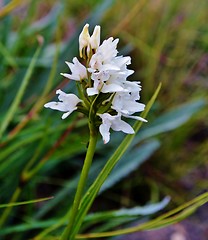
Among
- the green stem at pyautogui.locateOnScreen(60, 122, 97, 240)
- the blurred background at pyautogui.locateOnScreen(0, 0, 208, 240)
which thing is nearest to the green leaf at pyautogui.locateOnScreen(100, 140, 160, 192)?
the blurred background at pyautogui.locateOnScreen(0, 0, 208, 240)

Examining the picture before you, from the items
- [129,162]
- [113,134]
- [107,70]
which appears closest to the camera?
[107,70]

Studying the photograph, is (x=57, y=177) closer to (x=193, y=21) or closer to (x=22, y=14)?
(x=193, y=21)

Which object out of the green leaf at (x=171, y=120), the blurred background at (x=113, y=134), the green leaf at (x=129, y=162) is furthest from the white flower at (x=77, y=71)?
the green leaf at (x=171, y=120)

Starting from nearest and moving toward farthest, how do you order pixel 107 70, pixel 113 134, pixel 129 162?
1. pixel 107 70
2. pixel 129 162
3. pixel 113 134

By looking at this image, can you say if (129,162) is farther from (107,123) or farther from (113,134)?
(107,123)

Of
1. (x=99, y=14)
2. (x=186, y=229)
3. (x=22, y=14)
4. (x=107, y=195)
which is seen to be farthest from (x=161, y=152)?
(x=22, y=14)

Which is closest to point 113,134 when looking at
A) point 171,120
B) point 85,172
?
point 171,120

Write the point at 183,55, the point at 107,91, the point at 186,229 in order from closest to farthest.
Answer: the point at 107,91 < the point at 186,229 < the point at 183,55
